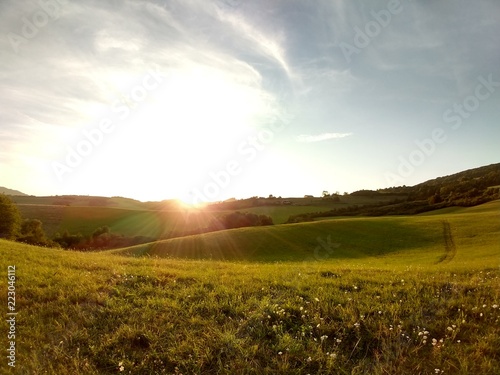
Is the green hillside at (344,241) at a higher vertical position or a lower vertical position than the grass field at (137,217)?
lower

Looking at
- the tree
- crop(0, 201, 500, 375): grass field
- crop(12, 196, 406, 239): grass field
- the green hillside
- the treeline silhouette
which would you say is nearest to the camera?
crop(0, 201, 500, 375): grass field

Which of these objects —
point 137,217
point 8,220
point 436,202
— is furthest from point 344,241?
point 137,217

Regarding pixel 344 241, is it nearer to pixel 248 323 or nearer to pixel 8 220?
pixel 248 323

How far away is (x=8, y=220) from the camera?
62.6 metres

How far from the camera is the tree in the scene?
6144cm

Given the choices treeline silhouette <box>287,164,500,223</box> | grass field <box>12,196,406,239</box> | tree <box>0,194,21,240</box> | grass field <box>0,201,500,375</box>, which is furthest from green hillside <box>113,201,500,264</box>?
treeline silhouette <box>287,164,500,223</box>

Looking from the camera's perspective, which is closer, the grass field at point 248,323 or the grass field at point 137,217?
the grass field at point 248,323

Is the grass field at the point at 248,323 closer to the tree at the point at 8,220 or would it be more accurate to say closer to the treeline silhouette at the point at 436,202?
the tree at the point at 8,220

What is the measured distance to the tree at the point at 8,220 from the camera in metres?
61.4

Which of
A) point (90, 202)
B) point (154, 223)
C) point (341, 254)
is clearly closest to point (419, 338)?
point (341, 254)

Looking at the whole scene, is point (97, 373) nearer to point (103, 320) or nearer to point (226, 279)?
point (103, 320)

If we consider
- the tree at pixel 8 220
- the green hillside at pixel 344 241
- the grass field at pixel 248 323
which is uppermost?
the tree at pixel 8 220

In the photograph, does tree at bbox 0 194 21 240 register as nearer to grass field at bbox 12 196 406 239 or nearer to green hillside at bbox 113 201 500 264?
green hillside at bbox 113 201 500 264

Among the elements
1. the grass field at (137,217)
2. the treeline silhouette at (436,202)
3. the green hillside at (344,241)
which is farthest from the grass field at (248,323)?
the treeline silhouette at (436,202)
